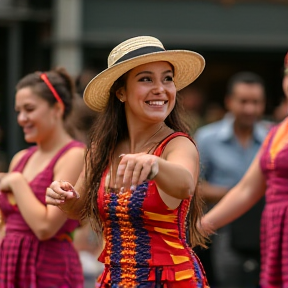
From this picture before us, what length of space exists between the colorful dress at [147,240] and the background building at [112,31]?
283 inches

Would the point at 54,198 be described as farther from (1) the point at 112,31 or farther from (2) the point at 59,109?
(1) the point at 112,31

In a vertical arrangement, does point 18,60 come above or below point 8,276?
above

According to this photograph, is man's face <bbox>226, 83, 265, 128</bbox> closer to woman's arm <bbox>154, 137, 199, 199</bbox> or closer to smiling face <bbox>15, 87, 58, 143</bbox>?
smiling face <bbox>15, 87, 58, 143</bbox>

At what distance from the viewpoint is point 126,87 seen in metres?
4.43

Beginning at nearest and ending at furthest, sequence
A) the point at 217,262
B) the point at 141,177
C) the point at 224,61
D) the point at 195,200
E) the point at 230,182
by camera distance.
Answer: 1. the point at 141,177
2. the point at 195,200
3. the point at 230,182
4. the point at 217,262
5. the point at 224,61

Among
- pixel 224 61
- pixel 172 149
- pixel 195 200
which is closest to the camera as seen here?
pixel 172 149

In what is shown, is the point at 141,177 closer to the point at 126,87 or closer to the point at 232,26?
the point at 126,87

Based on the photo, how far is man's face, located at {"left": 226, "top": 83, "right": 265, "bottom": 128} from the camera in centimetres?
884

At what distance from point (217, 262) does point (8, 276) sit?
4.70m

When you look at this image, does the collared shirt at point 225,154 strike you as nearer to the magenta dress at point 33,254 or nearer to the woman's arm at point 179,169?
the magenta dress at point 33,254

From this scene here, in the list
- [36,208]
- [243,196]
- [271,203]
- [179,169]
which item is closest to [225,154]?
[243,196]

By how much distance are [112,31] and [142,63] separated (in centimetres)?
759

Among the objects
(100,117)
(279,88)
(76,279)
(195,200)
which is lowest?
(76,279)

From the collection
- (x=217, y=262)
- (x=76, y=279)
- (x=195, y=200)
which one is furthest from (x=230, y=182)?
(x=195, y=200)
